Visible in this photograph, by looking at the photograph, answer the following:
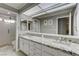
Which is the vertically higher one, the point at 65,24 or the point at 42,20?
the point at 42,20

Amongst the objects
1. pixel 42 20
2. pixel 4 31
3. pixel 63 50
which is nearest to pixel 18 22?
pixel 4 31

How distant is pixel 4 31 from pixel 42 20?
228 centimetres

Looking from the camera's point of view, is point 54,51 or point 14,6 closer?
point 54,51

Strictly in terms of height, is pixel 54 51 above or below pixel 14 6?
below

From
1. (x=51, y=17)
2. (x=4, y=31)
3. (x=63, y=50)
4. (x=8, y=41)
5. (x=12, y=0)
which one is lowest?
(x=8, y=41)

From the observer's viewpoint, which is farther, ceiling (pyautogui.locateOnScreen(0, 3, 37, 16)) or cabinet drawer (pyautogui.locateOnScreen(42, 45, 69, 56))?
ceiling (pyautogui.locateOnScreen(0, 3, 37, 16))

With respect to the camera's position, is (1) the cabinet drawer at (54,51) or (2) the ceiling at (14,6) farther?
(2) the ceiling at (14,6)

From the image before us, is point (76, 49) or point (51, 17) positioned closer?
point (76, 49)

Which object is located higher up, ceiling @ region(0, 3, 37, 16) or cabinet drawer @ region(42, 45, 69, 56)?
ceiling @ region(0, 3, 37, 16)

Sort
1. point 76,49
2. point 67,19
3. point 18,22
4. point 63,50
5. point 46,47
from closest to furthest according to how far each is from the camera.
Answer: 1. point 76,49
2. point 63,50
3. point 67,19
4. point 46,47
5. point 18,22

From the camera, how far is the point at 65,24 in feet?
4.19

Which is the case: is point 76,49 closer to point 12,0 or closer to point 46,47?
point 46,47

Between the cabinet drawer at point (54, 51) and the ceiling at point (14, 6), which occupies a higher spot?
the ceiling at point (14, 6)

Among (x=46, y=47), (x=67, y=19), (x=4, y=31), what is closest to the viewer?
(x=67, y=19)
